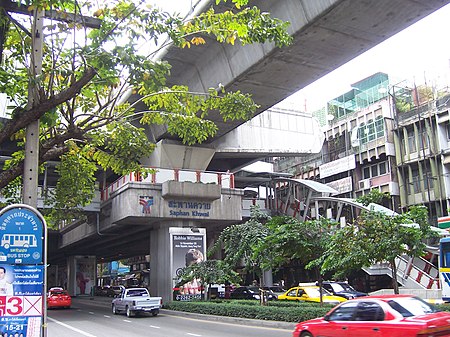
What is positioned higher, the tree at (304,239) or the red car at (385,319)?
the tree at (304,239)

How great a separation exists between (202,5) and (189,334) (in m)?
11.1

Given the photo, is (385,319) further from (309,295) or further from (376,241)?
(309,295)

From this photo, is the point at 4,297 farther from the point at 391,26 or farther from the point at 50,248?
the point at 50,248

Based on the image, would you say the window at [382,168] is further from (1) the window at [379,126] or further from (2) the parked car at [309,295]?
(2) the parked car at [309,295]

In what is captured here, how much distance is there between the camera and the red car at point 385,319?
8.58 m

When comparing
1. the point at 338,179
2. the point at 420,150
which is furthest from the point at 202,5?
the point at 338,179

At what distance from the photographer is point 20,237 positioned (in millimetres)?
6160

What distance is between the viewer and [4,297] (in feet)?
19.6

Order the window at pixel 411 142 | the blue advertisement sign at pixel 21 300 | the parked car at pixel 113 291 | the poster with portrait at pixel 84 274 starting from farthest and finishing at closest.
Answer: the parked car at pixel 113 291
the poster with portrait at pixel 84 274
the window at pixel 411 142
the blue advertisement sign at pixel 21 300

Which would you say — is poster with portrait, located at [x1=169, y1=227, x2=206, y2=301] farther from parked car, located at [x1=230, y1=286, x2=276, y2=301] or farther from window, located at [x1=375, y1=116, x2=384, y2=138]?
window, located at [x1=375, y1=116, x2=384, y2=138]

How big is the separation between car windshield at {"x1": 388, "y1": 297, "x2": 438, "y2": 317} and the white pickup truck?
1685 cm

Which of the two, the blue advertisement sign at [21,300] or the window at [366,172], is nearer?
the blue advertisement sign at [21,300]

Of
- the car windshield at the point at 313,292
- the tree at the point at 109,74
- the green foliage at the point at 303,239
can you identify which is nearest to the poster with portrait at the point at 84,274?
the car windshield at the point at 313,292

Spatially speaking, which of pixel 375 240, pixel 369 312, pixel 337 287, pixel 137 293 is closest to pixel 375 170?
pixel 337 287
